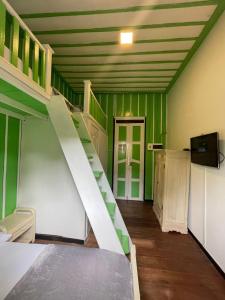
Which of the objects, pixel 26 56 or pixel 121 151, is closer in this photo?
pixel 26 56

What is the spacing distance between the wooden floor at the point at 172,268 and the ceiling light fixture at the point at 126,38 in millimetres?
2873

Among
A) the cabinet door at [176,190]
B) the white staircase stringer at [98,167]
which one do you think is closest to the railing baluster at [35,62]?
the white staircase stringer at [98,167]

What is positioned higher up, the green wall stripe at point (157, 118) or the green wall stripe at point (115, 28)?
the green wall stripe at point (115, 28)

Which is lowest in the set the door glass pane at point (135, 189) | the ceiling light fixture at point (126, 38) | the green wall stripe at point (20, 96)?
the door glass pane at point (135, 189)

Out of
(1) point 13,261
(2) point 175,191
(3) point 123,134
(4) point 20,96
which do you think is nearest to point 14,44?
(4) point 20,96

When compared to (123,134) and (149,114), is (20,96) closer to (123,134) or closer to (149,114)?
(123,134)

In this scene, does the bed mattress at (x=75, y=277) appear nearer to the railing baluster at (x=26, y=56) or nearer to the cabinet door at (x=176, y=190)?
the railing baluster at (x=26, y=56)

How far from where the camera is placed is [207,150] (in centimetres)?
225

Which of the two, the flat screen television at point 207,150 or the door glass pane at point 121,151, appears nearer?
the flat screen television at point 207,150

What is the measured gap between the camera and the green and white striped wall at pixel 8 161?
7.89 feet

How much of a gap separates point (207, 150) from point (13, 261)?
2.18 m

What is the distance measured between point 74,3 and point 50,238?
9.67ft

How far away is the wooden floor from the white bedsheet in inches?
41.4

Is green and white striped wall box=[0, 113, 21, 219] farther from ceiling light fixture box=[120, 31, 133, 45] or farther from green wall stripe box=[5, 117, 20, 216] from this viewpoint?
ceiling light fixture box=[120, 31, 133, 45]
